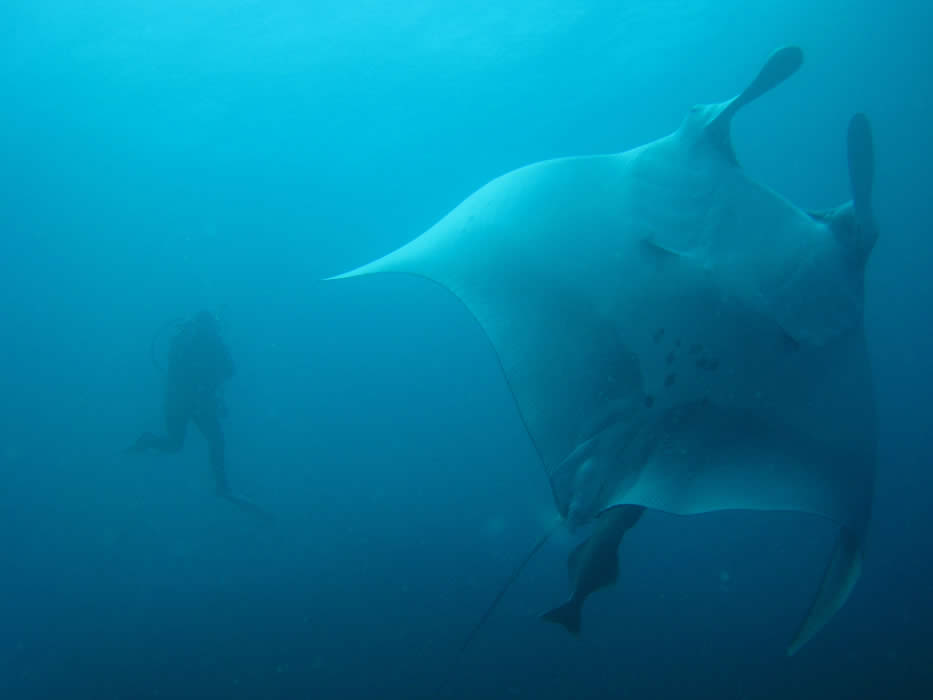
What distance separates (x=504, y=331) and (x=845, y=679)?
714 cm

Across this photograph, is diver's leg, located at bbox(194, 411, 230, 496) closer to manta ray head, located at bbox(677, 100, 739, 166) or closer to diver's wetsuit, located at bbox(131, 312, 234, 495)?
diver's wetsuit, located at bbox(131, 312, 234, 495)

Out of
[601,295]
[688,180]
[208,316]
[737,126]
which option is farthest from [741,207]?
[737,126]

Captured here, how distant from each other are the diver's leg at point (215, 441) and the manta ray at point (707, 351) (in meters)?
5.84

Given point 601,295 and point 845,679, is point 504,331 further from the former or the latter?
point 845,679

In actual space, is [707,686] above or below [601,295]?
below

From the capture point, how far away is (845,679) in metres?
6.54

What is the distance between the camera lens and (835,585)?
2.31 meters

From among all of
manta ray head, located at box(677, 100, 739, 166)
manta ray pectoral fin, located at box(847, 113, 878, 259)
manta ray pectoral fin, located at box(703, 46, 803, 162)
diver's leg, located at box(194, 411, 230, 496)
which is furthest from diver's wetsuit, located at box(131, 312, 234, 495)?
manta ray pectoral fin, located at box(847, 113, 878, 259)

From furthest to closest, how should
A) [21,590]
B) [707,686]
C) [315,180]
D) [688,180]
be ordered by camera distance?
[315,180]
[21,590]
[707,686]
[688,180]

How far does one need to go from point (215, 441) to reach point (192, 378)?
134 centimetres

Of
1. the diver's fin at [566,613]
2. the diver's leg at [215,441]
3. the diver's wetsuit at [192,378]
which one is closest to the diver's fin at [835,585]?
the diver's fin at [566,613]

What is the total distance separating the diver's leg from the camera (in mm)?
7465

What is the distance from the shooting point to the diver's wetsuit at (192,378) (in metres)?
6.85

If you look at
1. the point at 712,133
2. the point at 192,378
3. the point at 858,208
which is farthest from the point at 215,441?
the point at 858,208
